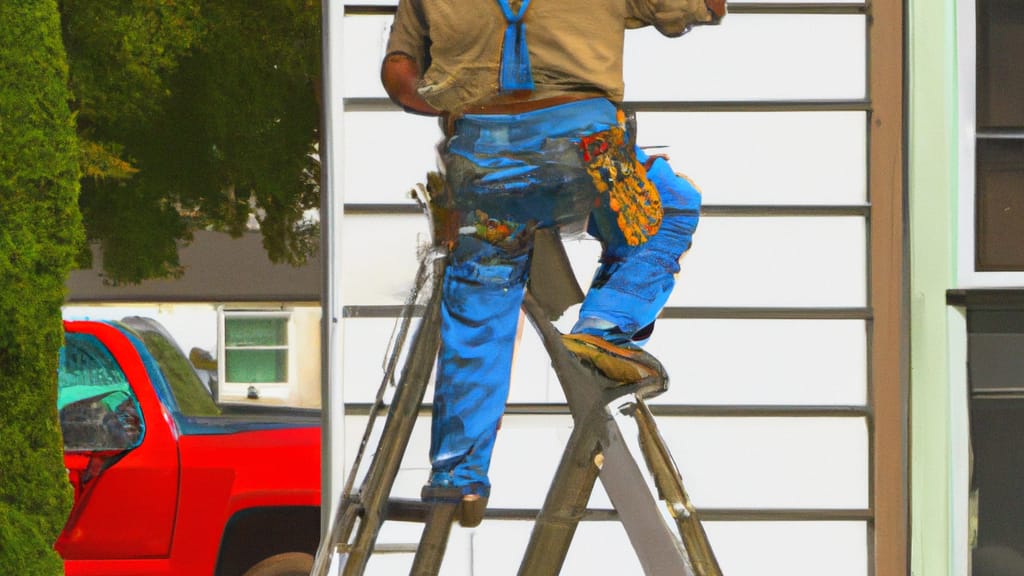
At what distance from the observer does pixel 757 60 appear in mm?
3199

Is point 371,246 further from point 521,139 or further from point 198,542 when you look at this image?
point 198,542

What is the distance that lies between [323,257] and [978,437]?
1840 millimetres

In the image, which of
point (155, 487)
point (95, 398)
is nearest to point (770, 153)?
point (155, 487)

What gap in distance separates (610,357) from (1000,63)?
142 centimetres

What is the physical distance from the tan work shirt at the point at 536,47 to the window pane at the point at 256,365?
3.24m

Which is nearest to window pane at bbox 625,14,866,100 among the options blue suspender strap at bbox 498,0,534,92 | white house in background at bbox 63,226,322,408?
blue suspender strap at bbox 498,0,534,92

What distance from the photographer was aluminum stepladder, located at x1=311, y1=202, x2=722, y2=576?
108 inches

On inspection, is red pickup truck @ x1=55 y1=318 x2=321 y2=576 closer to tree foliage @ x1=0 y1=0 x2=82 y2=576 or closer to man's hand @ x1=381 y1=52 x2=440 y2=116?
tree foliage @ x1=0 y1=0 x2=82 y2=576

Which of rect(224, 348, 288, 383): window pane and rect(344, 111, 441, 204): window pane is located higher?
rect(344, 111, 441, 204): window pane

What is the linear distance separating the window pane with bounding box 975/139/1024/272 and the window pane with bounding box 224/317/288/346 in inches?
164

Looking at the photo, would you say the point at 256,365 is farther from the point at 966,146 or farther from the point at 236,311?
the point at 966,146

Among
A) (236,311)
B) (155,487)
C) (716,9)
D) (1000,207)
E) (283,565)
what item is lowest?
(283,565)

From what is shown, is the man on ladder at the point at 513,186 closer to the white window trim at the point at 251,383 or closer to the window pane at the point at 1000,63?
the window pane at the point at 1000,63

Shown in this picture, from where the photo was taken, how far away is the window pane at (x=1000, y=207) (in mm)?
3270
